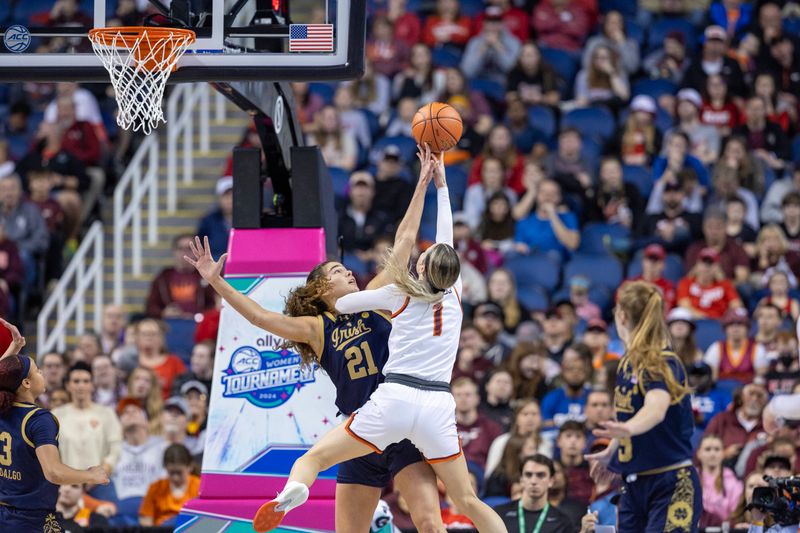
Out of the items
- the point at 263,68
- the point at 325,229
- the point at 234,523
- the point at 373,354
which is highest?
the point at 263,68

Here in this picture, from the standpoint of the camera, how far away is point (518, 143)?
16766mm

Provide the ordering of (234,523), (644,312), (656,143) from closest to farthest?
(644,312)
(234,523)
(656,143)

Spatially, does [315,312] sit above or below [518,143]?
below

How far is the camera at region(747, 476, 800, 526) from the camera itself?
8133 mm

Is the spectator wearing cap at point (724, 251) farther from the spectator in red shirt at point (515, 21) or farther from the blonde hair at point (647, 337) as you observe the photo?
the blonde hair at point (647, 337)

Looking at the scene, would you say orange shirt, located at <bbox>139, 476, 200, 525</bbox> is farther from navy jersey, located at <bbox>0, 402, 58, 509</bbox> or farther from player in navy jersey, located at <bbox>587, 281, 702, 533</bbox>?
player in navy jersey, located at <bbox>587, 281, 702, 533</bbox>

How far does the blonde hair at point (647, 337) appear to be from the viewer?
861 centimetres

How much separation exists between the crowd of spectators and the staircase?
488mm

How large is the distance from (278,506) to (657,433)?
259 cm

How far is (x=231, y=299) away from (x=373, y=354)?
0.92 meters

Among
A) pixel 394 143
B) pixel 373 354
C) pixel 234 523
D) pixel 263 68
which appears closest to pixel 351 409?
pixel 373 354

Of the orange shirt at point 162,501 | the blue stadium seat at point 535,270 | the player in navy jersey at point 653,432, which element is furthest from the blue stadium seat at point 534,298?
the player in navy jersey at point 653,432

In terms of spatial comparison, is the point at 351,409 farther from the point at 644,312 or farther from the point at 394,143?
the point at 394,143

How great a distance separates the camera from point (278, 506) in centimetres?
752
